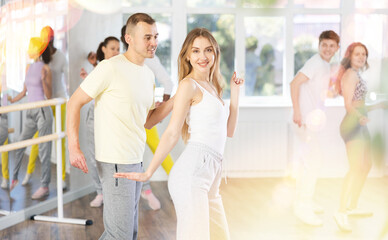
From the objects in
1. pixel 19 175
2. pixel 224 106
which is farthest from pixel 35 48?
pixel 224 106

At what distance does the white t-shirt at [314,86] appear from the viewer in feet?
12.3

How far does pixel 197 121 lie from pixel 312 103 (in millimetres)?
1951

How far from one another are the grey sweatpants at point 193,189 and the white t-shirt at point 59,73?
251 cm

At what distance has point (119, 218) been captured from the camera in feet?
7.01

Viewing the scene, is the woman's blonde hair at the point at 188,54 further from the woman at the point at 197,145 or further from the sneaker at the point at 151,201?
the sneaker at the point at 151,201

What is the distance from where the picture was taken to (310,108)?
3.83 m

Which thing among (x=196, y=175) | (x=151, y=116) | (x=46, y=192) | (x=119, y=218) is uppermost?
(x=151, y=116)

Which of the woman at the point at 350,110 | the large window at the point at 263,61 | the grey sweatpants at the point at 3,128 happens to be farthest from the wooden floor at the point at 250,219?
the large window at the point at 263,61

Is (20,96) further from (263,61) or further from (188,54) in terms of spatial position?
(263,61)

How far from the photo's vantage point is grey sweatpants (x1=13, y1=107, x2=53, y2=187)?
3945 mm

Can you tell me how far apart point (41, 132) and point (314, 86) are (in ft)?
6.78

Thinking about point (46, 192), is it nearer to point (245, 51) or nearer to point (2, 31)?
point (2, 31)

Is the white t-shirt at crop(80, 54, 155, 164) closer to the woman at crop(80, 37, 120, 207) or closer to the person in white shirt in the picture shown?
the person in white shirt

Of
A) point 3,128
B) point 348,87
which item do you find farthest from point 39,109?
→ point 348,87
